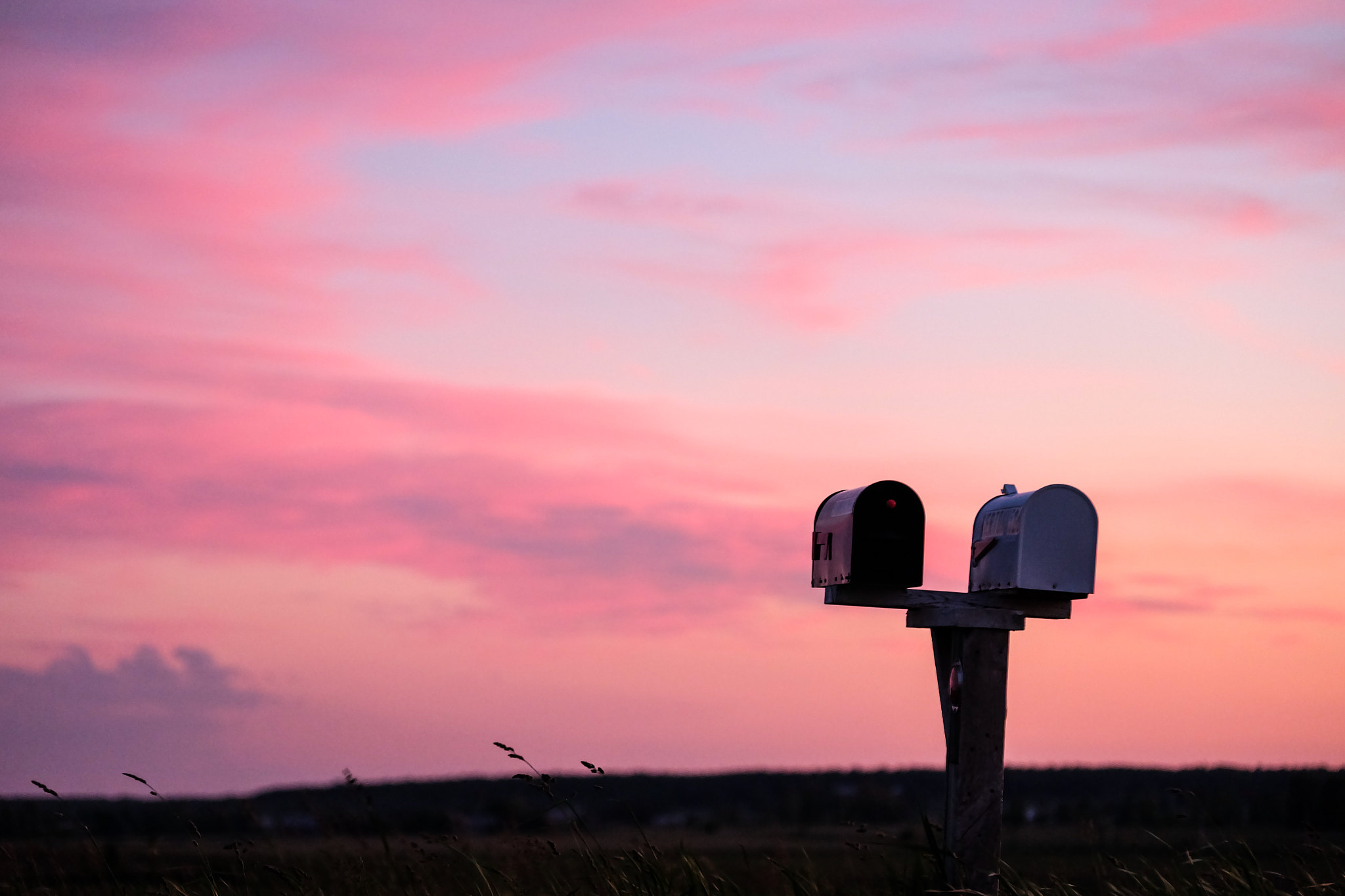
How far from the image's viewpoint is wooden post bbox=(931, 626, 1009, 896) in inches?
294

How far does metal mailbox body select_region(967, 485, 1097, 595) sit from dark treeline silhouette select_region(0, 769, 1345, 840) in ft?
6.97

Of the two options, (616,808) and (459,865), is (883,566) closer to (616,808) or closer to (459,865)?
(459,865)

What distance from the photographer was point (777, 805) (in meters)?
37.5

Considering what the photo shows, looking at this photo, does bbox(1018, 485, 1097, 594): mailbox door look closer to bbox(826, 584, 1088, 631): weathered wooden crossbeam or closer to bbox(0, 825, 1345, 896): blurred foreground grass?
bbox(826, 584, 1088, 631): weathered wooden crossbeam

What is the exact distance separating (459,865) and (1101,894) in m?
4.81

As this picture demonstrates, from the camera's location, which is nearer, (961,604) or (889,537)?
(889,537)

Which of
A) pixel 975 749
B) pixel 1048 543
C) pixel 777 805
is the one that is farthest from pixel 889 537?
pixel 777 805

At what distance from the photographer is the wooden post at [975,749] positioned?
294 inches

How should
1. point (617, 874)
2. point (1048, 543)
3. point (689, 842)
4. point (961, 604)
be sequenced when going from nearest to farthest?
point (617, 874)
point (1048, 543)
point (961, 604)
point (689, 842)

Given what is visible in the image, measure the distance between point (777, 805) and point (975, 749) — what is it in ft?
101

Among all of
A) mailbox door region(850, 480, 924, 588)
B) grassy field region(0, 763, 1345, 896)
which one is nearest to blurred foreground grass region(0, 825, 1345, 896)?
grassy field region(0, 763, 1345, 896)

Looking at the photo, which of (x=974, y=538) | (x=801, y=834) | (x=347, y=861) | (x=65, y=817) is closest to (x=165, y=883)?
(x=65, y=817)

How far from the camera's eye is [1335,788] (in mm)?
27750

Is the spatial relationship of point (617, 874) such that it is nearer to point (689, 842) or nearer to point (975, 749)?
point (975, 749)
